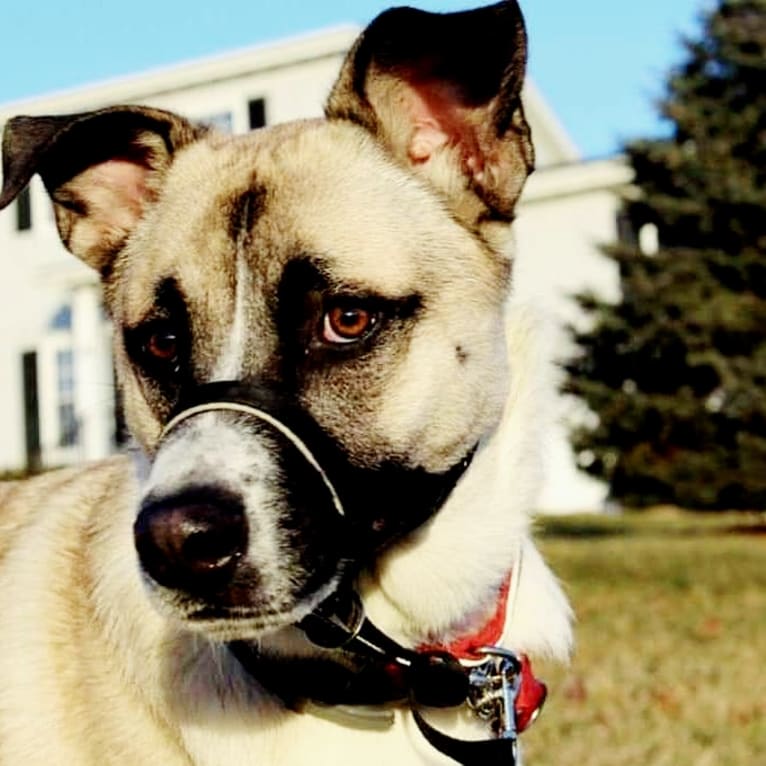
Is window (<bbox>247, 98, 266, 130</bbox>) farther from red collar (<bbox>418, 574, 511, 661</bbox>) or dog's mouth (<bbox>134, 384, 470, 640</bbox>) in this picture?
dog's mouth (<bbox>134, 384, 470, 640</bbox>)

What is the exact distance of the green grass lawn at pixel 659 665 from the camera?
5602 mm

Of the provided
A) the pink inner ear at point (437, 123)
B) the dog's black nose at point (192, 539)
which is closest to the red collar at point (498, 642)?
the dog's black nose at point (192, 539)

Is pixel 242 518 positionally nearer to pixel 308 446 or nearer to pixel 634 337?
pixel 308 446

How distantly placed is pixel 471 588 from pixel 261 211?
3.16ft

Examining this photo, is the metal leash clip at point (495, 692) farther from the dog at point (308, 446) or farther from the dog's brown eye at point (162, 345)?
the dog's brown eye at point (162, 345)

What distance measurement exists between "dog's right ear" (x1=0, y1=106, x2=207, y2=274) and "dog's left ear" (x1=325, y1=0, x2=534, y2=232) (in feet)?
1.48

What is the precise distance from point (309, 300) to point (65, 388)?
26212 mm

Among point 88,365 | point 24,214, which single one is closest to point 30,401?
point 88,365

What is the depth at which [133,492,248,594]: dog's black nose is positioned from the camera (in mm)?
2691

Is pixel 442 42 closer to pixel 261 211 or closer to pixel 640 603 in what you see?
pixel 261 211

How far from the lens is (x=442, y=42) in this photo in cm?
345

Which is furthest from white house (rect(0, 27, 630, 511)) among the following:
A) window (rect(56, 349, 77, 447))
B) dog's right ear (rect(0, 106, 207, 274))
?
dog's right ear (rect(0, 106, 207, 274))

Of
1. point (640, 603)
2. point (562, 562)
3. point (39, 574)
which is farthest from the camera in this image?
point (562, 562)

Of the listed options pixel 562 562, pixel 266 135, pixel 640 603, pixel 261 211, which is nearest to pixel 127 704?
pixel 261 211
